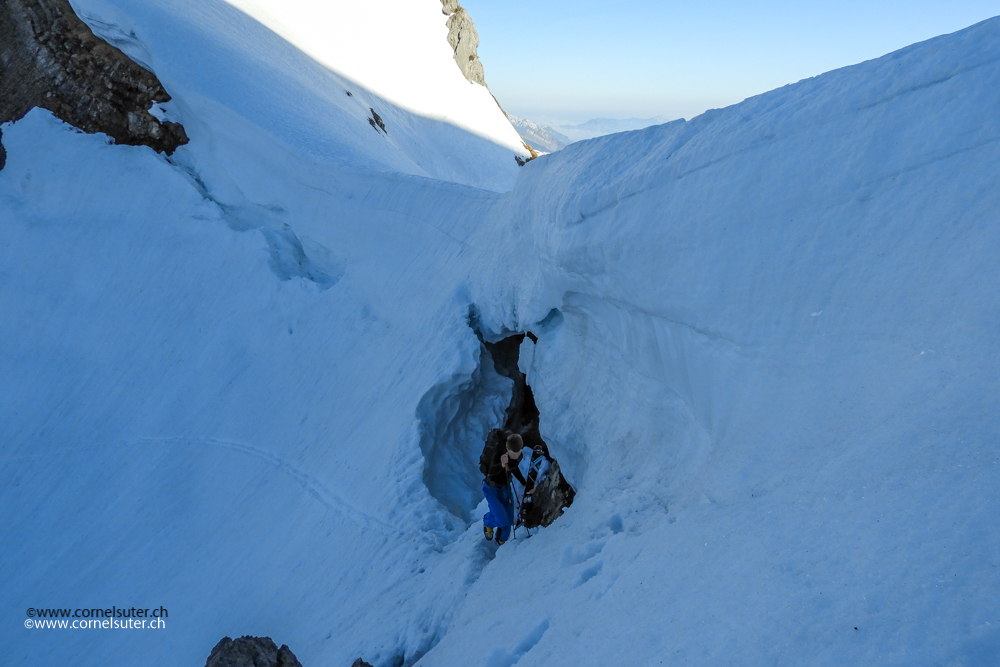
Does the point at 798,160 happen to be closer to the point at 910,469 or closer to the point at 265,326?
the point at 910,469

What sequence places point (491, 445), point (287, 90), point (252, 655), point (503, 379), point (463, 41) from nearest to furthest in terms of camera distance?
point (252, 655)
point (491, 445)
point (503, 379)
point (287, 90)
point (463, 41)

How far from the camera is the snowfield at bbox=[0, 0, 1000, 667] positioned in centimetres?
308

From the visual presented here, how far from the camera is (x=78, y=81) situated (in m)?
11.8

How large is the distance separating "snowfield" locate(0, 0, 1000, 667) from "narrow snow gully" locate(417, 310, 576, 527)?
0.20 feet

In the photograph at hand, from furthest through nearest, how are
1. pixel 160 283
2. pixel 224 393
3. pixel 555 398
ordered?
pixel 160 283 < pixel 224 393 < pixel 555 398

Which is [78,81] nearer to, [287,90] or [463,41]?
[287,90]

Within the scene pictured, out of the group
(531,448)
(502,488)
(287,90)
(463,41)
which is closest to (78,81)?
(287,90)

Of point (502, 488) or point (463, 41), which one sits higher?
point (463, 41)

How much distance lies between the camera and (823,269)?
3.89 metres

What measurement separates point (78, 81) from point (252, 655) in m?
11.5

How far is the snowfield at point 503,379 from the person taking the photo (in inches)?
121

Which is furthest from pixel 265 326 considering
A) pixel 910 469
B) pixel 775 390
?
pixel 910 469

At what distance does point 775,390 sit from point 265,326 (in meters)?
8.87

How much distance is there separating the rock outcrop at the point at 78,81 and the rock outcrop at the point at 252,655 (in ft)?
31.9
